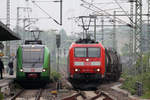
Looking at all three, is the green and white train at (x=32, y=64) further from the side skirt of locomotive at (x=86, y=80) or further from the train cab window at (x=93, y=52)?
the train cab window at (x=93, y=52)

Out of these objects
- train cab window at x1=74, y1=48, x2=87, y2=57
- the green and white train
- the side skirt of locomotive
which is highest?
train cab window at x1=74, y1=48, x2=87, y2=57

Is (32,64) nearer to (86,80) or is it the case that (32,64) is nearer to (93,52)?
(86,80)

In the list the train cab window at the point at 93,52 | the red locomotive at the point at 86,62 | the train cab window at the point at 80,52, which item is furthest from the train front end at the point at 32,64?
the train cab window at the point at 93,52

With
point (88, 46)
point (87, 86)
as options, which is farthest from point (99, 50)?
point (87, 86)

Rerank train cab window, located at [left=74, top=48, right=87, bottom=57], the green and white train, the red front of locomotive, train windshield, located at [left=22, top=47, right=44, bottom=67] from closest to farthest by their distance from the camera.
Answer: the red front of locomotive → train cab window, located at [left=74, top=48, right=87, bottom=57] → the green and white train → train windshield, located at [left=22, top=47, right=44, bottom=67]

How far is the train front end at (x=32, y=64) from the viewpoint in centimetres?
2247

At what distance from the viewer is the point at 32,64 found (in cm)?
2264

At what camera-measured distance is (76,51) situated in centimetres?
2206

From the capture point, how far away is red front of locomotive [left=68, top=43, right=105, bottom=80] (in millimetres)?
21750

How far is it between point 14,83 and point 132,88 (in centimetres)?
733

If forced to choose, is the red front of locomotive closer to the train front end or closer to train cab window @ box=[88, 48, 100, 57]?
train cab window @ box=[88, 48, 100, 57]

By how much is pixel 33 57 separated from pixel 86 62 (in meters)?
3.21

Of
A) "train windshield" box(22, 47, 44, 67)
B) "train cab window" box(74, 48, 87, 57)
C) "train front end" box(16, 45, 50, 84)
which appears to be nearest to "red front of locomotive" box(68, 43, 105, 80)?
"train cab window" box(74, 48, 87, 57)

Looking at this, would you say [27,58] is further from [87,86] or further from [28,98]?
[28,98]
